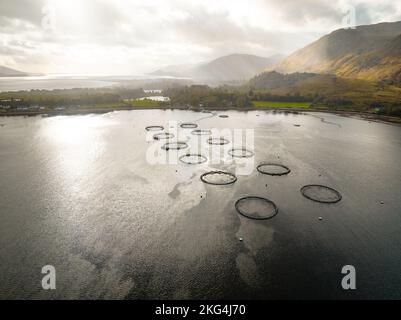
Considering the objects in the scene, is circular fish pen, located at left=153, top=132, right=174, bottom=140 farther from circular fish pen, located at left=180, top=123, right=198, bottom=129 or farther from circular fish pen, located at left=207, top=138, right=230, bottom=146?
circular fish pen, located at left=180, top=123, right=198, bottom=129

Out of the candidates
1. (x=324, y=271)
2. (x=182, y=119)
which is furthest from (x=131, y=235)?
(x=182, y=119)

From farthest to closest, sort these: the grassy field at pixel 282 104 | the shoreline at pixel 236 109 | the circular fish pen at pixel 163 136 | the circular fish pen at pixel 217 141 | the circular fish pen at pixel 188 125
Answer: the grassy field at pixel 282 104, the shoreline at pixel 236 109, the circular fish pen at pixel 188 125, the circular fish pen at pixel 163 136, the circular fish pen at pixel 217 141

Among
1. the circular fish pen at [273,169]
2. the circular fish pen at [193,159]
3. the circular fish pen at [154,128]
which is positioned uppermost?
the circular fish pen at [154,128]

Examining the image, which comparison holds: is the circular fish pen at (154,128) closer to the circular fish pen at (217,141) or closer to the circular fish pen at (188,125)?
the circular fish pen at (188,125)

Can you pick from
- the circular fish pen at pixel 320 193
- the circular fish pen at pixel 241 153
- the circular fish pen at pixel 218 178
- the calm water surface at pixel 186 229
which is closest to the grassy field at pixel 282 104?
the calm water surface at pixel 186 229

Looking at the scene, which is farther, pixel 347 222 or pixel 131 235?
pixel 347 222

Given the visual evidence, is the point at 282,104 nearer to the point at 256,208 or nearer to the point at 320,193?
the point at 320,193

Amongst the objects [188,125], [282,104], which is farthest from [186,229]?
[282,104]

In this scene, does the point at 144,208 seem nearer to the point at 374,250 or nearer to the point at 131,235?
the point at 131,235
